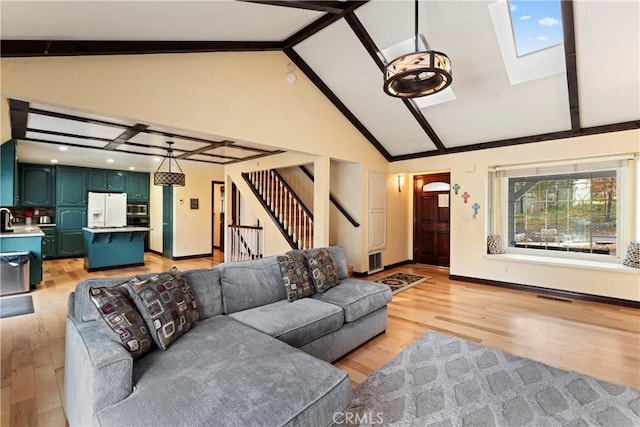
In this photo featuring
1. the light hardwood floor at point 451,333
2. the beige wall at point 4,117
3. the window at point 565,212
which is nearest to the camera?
the light hardwood floor at point 451,333

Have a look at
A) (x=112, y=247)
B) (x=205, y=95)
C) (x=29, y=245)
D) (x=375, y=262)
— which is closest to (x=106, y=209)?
(x=112, y=247)

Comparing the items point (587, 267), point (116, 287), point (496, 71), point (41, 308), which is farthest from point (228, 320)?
point (587, 267)

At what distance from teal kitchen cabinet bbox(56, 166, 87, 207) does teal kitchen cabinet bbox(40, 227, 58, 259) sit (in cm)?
69

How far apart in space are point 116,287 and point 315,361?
1311 mm

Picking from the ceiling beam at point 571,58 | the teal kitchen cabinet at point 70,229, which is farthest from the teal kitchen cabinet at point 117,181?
the ceiling beam at point 571,58

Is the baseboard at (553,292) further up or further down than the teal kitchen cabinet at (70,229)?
further down

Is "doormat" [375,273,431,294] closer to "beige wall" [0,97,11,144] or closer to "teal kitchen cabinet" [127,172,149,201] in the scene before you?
"beige wall" [0,97,11,144]

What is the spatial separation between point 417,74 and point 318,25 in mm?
1904

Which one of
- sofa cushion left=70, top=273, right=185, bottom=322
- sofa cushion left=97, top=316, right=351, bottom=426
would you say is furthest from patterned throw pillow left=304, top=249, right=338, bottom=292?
sofa cushion left=70, top=273, right=185, bottom=322

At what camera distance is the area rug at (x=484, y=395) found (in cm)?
191

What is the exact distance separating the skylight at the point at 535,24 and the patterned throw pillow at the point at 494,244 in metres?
3.02

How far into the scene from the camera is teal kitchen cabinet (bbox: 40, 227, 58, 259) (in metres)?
7.36

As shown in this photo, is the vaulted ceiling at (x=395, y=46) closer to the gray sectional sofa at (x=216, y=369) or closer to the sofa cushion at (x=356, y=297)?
the gray sectional sofa at (x=216, y=369)

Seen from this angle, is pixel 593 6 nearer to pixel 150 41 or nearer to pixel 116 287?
pixel 150 41
